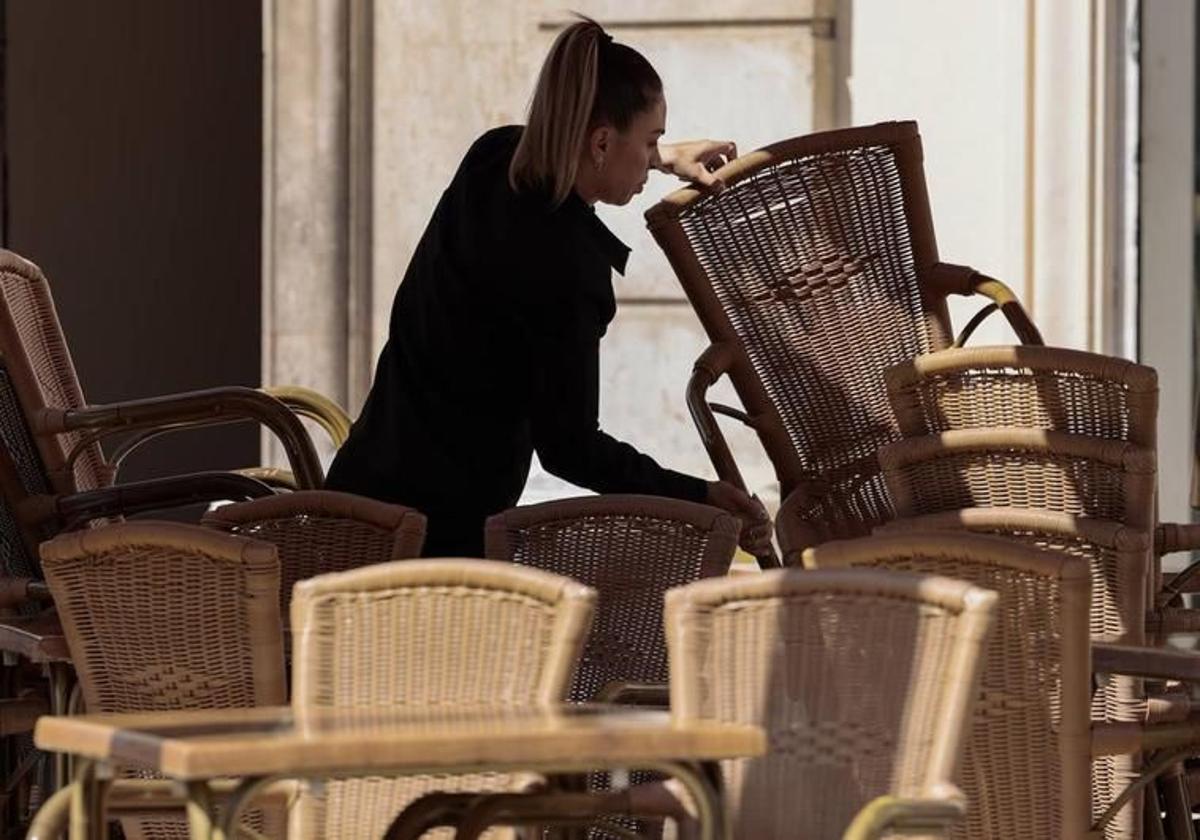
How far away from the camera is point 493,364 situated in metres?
4.64

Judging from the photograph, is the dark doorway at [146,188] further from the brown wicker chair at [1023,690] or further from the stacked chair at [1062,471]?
the brown wicker chair at [1023,690]

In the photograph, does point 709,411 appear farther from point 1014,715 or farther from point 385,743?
point 385,743

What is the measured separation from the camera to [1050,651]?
3355mm

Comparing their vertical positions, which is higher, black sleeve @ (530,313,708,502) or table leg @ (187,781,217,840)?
black sleeve @ (530,313,708,502)

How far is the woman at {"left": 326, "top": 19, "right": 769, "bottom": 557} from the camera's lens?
14.8ft

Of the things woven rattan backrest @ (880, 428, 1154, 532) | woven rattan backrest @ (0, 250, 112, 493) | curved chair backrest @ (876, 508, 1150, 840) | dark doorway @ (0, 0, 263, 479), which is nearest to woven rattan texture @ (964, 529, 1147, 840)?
curved chair backrest @ (876, 508, 1150, 840)

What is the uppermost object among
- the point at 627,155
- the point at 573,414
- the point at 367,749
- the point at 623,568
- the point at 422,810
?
the point at 627,155

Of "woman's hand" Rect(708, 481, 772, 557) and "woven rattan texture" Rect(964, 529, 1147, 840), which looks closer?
"woven rattan texture" Rect(964, 529, 1147, 840)

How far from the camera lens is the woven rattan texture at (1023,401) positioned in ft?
13.9

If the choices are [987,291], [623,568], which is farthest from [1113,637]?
[987,291]

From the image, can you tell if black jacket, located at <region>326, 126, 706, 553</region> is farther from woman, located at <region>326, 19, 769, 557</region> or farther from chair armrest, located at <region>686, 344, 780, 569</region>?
chair armrest, located at <region>686, 344, 780, 569</region>

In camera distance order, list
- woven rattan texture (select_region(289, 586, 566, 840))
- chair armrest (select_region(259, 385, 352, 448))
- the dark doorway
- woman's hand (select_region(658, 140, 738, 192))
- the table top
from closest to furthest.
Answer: the table top, woven rattan texture (select_region(289, 586, 566, 840)), woman's hand (select_region(658, 140, 738, 192)), chair armrest (select_region(259, 385, 352, 448)), the dark doorway

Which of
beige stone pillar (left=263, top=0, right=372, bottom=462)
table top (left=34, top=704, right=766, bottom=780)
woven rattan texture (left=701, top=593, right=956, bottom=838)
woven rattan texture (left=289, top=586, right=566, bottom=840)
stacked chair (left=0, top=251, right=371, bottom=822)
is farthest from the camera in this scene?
beige stone pillar (left=263, top=0, right=372, bottom=462)

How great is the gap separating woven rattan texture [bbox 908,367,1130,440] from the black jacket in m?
0.47
